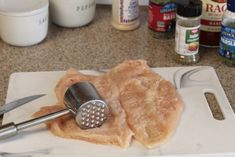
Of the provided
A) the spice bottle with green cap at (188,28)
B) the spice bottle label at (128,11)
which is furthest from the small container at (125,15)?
the spice bottle with green cap at (188,28)

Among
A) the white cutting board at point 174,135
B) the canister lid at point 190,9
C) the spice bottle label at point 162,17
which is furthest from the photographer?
the spice bottle label at point 162,17

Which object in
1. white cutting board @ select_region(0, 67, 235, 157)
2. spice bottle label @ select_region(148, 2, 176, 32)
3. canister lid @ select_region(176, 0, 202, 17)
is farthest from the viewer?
spice bottle label @ select_region(148, 2, 176, 32)

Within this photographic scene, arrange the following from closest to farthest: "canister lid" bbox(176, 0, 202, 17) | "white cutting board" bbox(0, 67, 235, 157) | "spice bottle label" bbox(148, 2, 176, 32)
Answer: "white cutting board" bbox(0, 67, 235, 157)
"canister lid" bbox(176, 0, 202, 17)
"spice bottle label" bbox(148, 2, 176, 32)

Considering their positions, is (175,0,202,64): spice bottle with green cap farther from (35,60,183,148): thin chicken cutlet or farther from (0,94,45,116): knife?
(0,94,45,116): knife

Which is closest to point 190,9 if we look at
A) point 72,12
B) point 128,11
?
point 128,11

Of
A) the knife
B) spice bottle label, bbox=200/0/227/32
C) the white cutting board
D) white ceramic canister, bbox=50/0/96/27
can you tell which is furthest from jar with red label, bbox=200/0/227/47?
the knife

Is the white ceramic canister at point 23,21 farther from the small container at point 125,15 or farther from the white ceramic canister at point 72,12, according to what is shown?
the small container at point 125,15
